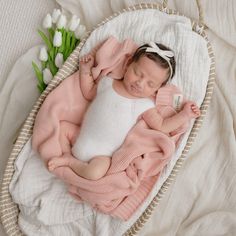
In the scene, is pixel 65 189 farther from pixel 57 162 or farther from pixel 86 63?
pixel 86 63

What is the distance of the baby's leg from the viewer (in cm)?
131

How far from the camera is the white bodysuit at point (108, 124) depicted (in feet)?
4.48

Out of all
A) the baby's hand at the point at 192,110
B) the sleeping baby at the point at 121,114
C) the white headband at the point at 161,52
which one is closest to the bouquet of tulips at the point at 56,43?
the sleeping baby at the point at 121,114

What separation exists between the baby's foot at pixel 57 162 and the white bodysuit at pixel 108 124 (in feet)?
0.13

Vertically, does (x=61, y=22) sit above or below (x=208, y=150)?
above

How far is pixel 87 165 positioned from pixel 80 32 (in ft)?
1.78

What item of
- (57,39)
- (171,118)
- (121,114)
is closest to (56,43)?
(57,39)

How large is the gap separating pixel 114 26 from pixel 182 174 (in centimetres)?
55

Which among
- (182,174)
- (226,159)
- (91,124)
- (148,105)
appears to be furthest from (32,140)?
(226,159)

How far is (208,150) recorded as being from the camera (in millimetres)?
1525

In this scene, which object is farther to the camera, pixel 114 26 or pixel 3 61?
pixel 3 61

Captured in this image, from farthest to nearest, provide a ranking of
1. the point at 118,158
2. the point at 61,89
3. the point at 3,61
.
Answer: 1. the point at 3,61
2. the point at 61,89
3. the point at 118,158

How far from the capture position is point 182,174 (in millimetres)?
1508

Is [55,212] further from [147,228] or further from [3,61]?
[3,61]
